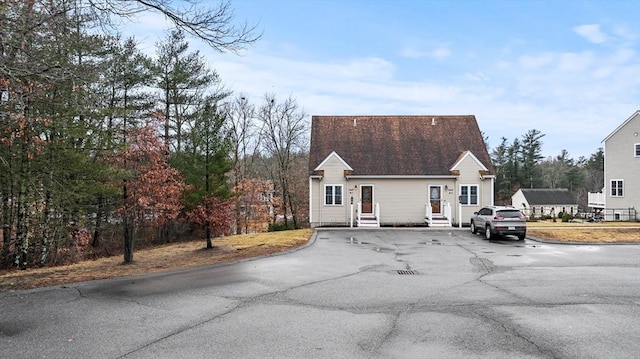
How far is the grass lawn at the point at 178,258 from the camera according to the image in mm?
10125

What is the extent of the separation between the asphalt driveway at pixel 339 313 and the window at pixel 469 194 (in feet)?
43.1

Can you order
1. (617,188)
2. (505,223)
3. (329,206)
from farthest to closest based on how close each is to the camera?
(617,188), (329,206), (505,223)

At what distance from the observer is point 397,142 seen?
2769 cm

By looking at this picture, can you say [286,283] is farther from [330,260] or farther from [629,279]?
[629,279]

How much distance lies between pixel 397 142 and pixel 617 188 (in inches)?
779

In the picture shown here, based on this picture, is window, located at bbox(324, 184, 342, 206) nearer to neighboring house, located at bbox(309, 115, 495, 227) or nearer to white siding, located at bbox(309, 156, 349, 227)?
neighboring house, located at bbox(309, 115, 495, 227)

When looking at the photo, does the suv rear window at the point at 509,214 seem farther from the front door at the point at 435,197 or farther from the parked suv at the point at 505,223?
the front door at the point at 435,197

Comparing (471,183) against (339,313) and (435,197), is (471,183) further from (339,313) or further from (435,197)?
(339,313)

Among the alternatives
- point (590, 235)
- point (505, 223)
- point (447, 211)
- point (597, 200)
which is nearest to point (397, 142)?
point (447, 211)

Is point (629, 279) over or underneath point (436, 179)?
underneath

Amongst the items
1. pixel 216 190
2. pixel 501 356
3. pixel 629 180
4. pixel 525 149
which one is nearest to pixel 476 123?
pixel 629 180

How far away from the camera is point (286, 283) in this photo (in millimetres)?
9305

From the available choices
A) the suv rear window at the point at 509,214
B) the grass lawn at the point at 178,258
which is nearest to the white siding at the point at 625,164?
the grass lawn at the point at 178,258

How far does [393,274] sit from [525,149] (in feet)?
217
